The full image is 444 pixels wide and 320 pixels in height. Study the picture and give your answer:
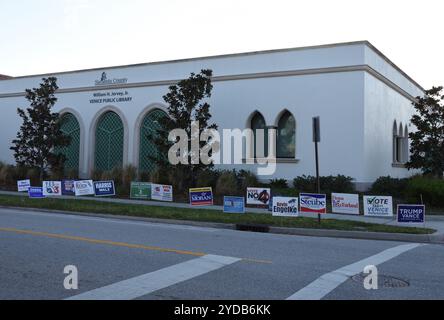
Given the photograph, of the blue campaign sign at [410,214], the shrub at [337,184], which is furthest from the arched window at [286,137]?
the blue campaign sign at [410,214]

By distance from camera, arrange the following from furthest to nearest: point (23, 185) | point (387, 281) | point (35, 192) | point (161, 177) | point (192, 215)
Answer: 1. point (161, 177)
2. point (23, 185)
3. point (35, 192)
4. point (192, 215)
5. point (387, 281)

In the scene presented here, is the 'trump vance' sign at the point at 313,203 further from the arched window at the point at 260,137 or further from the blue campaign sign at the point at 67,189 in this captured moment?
the blue campaign sign at the point at 67,189

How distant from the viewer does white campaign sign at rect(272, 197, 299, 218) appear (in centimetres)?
1554

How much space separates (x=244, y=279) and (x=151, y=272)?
55.9 inches

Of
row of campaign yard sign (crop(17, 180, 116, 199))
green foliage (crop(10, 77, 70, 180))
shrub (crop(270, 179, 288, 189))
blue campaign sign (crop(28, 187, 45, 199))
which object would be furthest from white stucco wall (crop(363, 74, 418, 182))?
green foliage (crop(10, 77, 70, 180))

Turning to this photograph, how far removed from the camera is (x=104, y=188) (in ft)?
71.2

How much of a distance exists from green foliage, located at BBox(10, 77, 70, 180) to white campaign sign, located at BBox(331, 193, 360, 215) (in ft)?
52.2

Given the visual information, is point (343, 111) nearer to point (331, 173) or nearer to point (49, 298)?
point (331, 173)

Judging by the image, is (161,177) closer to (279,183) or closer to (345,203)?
(279,183)

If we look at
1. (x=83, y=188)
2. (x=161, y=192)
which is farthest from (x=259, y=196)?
(x=83, y=188)

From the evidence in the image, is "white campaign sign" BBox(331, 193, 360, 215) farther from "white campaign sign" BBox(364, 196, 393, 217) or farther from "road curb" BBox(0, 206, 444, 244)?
"road curb" BBox(0, 206, 444, 244)

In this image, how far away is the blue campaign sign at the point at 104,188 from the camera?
2169 cm

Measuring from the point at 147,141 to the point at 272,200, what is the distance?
43.2ft
